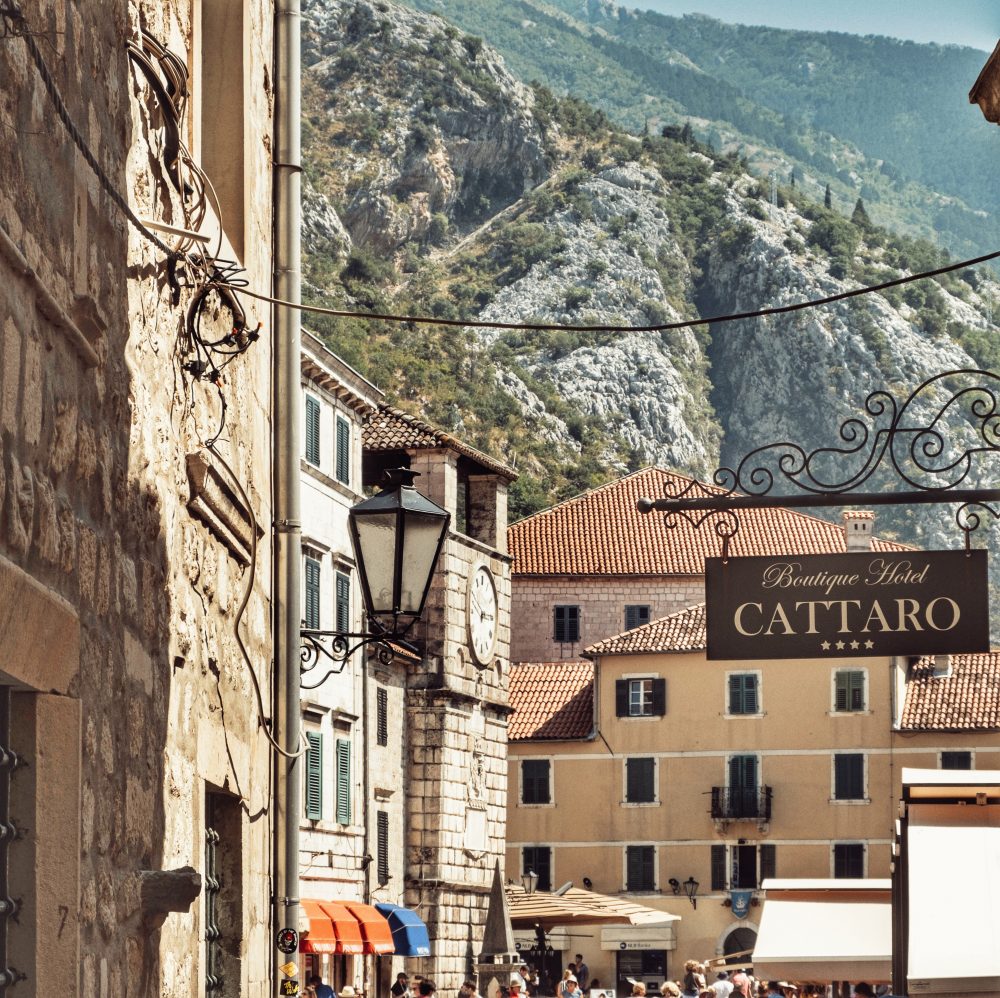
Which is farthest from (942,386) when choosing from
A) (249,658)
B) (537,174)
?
(249,658)

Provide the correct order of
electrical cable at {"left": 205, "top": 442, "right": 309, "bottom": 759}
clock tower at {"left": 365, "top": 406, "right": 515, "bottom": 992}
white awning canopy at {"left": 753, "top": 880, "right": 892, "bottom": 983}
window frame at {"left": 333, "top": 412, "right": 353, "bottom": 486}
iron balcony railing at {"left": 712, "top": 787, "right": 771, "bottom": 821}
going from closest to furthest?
electrical cable at {"left": 205, "top": 442, "right": 309, "bottom": 759} → white awning canopy at {"left": 753, "top": 880, "right": 892, "bottom": 983} → window frame at {"left": 333, "top": 412, "right": 353, "bottom": 486} → clock tower at {"left": 365, "top": 406, "right": 515, "bottom": 992} → iron balcony railing at {"left": 712, "top": 787, "right": 771, "bottom": 821}

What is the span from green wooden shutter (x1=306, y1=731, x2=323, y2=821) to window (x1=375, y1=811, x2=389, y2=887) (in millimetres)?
4103

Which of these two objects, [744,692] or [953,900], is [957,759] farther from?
[953,900]

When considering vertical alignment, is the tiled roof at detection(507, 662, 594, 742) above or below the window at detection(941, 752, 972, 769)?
above

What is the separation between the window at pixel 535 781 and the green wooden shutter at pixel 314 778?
17.9 m

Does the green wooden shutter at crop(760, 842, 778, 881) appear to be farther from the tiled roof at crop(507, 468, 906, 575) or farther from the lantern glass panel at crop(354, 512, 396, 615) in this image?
the lantern glass panel at crop(354, 512, 396, 615)

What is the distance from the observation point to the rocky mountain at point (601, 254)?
10162 cm

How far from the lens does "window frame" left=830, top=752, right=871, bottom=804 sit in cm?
4609

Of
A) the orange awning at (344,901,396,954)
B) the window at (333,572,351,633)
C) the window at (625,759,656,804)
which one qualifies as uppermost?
the window at (333,572,351,633)

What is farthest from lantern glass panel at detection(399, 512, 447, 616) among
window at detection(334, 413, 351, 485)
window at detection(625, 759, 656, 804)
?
window at detection(625, 759, 656, 804)

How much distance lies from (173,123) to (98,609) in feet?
5.78

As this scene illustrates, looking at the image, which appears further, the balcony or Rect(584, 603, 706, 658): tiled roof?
Rect(584, 603, 706, 658): tiled roof

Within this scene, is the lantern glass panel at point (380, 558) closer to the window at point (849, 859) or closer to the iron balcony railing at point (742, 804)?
the window at point (849, 859)

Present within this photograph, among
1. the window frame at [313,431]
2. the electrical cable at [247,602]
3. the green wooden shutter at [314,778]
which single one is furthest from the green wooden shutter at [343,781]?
the electrical cable at [247,602]
